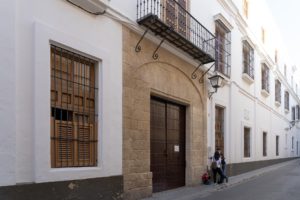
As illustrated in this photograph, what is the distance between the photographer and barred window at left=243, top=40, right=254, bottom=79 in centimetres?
1854

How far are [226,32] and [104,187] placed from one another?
32.9 ft

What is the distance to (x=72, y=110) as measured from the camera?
7164mm

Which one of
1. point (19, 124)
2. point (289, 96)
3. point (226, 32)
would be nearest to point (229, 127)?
point (226, 32)

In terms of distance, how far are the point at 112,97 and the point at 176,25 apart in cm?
388

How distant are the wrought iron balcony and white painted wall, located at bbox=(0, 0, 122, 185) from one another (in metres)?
1.77

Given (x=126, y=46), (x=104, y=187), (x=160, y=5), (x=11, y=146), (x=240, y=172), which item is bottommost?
(x=240, y=172)

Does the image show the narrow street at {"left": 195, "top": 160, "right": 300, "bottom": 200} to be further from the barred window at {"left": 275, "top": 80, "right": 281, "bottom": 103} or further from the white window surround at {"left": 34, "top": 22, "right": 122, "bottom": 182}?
the barred window at {"left": 275, "top": 80, "right": 281, "bottom": 103}

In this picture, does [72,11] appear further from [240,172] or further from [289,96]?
[289,96]

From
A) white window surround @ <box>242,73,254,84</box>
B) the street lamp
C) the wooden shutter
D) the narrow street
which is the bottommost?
the narrow street

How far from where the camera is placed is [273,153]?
25.3 meters

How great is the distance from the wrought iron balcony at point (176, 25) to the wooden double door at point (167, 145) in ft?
5.71

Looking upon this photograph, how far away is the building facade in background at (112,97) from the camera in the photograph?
5922mm

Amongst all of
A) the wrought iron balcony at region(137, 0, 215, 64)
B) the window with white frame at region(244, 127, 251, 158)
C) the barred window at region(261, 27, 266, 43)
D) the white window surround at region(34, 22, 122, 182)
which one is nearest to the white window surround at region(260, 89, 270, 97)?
the barred window at region(261, 27, 266, 43)

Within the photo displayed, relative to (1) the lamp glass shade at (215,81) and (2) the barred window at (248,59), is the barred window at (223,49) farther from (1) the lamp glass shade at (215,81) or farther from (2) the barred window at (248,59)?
(2) the barred window at (248,59)
